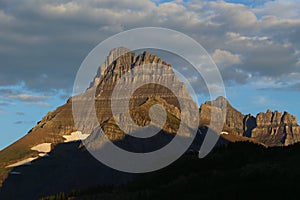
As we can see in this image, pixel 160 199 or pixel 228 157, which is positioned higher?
pixel 228 157

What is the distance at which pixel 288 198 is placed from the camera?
10438 centimetres

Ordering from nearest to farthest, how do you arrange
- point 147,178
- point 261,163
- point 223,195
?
1. point 223,195
2. point 261,163
3. point 147,178

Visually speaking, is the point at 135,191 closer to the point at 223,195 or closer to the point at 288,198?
the point at 223,195

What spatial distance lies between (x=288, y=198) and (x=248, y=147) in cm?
7277

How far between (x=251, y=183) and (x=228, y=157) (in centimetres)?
4153

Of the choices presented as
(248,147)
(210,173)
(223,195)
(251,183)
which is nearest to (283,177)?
(251,183)

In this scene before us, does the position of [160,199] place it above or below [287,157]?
below

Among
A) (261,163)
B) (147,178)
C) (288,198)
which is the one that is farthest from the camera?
(147,178)

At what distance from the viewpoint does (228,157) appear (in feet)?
537

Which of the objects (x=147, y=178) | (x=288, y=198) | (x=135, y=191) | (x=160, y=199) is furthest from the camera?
(x=147, y=178)

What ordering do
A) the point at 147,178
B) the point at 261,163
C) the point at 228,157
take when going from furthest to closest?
the point at 147,178 < the point at 228,157 < the point at 261,163

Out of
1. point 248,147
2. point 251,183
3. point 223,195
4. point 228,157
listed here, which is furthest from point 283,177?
point 248,147

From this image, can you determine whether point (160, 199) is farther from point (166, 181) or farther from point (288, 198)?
point (288, 198)

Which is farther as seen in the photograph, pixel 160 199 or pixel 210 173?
pixel 210 173
